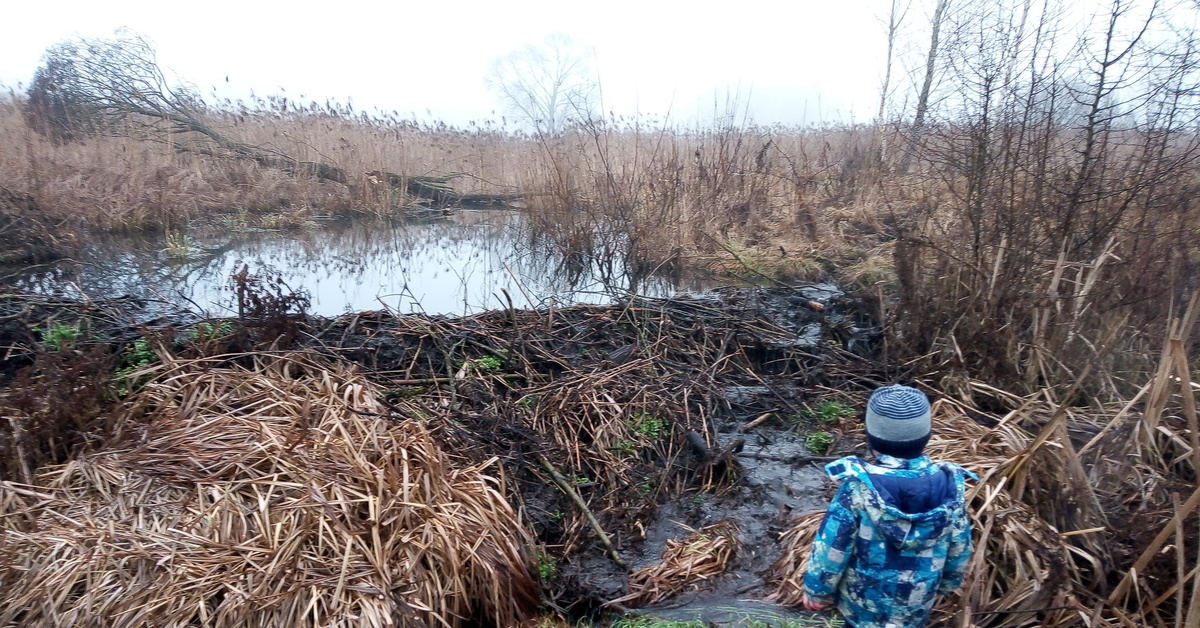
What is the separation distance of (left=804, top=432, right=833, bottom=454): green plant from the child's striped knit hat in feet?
9.22

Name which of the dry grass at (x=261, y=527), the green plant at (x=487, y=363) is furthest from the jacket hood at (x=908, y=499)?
the green plant at (x=487, y=363)

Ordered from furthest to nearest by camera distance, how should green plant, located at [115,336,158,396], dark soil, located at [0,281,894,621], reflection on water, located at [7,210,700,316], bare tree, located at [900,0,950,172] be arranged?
reflection on water, located at [7,210,700,316], bare tree, located at [900,0,950,172], green plant, located at [115,336,158,396], dark soil, located at [0,281,894,621]

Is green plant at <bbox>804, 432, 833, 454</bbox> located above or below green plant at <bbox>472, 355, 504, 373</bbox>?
below

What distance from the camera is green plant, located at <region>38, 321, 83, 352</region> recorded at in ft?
16.4

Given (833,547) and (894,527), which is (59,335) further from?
(894,527)

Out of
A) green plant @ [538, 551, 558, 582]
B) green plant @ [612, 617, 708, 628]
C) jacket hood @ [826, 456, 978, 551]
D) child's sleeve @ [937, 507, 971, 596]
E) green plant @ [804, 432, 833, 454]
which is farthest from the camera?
green plant @ [804, 432, 833, 454]

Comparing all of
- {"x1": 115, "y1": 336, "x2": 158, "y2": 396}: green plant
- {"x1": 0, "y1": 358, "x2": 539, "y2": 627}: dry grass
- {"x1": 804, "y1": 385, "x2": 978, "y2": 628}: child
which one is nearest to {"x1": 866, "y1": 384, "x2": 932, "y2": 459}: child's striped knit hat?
{"x1": 804, "y1": 385, "x2": 978, "y2": 628}: child

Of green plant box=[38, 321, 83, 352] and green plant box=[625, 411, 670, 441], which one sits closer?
green plant box=[38, 321, 83, 352]

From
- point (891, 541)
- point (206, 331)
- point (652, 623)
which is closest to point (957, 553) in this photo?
point (891, 541)

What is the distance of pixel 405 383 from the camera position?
534 cm

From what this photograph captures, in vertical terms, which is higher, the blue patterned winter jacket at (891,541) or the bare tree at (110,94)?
the bare tree at (110,94)

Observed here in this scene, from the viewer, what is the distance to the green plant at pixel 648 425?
514 centimetres

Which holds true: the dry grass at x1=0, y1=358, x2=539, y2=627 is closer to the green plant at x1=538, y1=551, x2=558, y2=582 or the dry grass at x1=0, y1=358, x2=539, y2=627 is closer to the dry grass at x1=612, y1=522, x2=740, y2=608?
the green plant at x1=538, y1=551, x2=558, y2=582

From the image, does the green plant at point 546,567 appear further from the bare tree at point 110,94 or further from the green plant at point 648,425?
the bare tree at point 110,94
